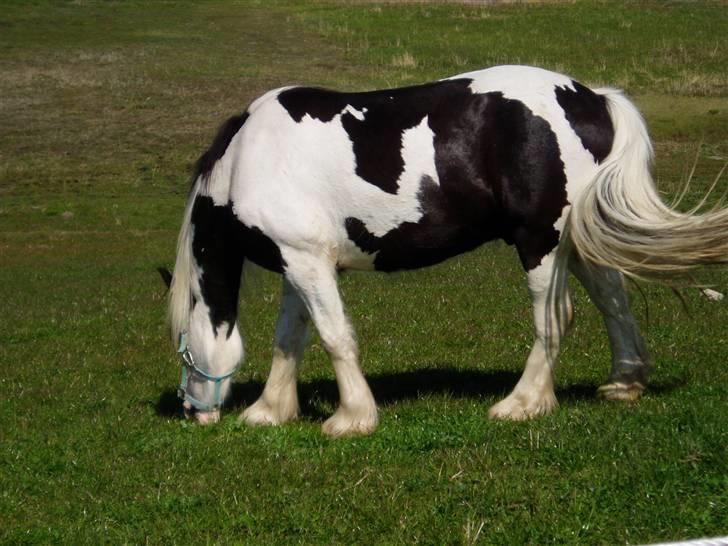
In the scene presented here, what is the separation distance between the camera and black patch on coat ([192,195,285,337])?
28.3ft

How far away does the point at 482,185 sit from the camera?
27.1 feet

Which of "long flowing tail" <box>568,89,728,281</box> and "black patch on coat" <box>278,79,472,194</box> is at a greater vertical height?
"black patch on coat" <box>278,79,472,194</box>

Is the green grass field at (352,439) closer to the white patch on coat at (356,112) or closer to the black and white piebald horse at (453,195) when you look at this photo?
the black and white piebald horse at (453,195)

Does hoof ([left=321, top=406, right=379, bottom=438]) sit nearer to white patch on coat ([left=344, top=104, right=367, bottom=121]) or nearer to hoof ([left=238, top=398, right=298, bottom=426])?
hoof ([left=238, top=398, right=298, bottom=426])

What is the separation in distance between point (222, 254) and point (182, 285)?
444 millimetres

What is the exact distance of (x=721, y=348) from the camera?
32.7 feet

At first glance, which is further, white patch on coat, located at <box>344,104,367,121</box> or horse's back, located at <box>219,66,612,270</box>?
white patch on coat, located at <box>344,104,367,121</box>

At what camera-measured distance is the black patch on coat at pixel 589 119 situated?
324 inches

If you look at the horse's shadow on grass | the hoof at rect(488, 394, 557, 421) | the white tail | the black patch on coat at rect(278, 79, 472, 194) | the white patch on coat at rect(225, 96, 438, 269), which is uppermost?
the black patch on coat at rect(278, 79, 472, 194)

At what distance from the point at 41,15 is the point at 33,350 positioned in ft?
147

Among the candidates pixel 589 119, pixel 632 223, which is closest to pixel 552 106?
pixel 589 119

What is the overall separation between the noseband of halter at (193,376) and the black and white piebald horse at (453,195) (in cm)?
94

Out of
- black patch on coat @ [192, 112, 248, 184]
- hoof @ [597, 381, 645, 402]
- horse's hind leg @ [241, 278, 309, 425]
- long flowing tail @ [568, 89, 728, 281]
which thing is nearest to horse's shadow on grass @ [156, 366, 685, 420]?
hoof @ [597, 381, 645, 402]

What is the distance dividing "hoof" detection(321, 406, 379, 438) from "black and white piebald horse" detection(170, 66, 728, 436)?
0.4 inches
